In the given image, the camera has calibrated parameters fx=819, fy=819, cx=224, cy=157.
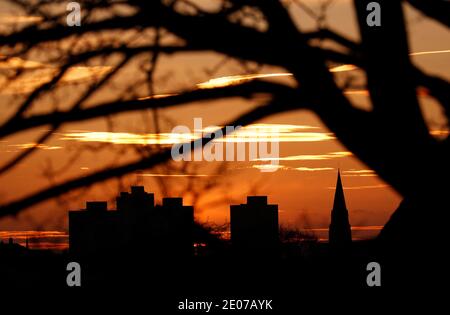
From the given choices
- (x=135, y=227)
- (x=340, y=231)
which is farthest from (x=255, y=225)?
(x=340, y=231)

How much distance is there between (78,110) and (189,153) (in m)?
0.80

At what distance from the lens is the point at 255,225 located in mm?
7680

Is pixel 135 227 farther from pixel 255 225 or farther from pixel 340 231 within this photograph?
pixel 340 231

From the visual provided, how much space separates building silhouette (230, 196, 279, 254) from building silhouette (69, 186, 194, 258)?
0.48 metres

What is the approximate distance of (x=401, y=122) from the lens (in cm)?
515

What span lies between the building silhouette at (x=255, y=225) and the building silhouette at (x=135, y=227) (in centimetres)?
48

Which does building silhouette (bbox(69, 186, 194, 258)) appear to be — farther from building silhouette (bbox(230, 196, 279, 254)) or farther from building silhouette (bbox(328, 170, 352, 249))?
building silhouette (bbox(328, 170, 352, 249))

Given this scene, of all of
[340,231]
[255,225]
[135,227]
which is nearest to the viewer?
[135,227]

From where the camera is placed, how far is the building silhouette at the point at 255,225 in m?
6.80

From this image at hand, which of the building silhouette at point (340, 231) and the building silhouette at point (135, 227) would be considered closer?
the building silhouette at point (135, 227)

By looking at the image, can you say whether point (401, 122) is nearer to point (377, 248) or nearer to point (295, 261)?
point (377, 248)

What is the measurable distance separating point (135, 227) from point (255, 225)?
1.34 meters

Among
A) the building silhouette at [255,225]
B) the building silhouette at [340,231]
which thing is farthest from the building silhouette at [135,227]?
the building silhouette at [340,231]

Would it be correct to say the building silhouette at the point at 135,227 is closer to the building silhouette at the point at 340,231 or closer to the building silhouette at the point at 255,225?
the building silhouette at the point at 255,225
